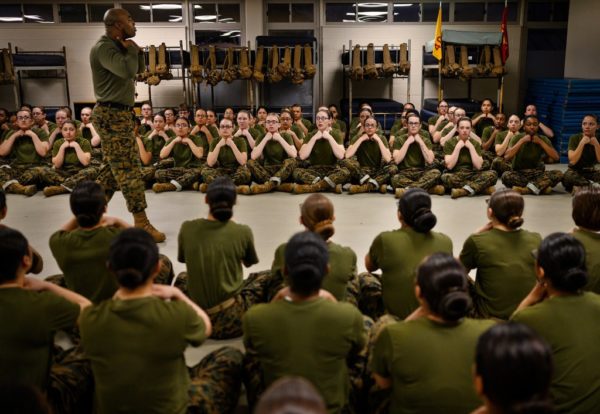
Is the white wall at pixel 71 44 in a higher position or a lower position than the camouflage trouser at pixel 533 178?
higher

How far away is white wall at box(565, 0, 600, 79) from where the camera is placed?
10570mm

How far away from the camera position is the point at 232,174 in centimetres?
726

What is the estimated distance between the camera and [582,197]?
2998mm

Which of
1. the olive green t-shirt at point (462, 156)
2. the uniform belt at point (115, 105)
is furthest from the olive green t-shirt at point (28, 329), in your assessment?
the olive green t-shirt at point (462, 156)

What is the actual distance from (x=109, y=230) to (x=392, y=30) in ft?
33.9

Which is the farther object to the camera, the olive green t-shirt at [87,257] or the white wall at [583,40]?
the white wall at [583,40]

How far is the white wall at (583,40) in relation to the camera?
34.7 feet

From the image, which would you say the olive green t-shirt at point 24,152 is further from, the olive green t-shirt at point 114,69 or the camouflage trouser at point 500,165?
the camouflage trouser at point 500,165

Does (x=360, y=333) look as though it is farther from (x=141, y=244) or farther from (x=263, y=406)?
(x=263, y=406)

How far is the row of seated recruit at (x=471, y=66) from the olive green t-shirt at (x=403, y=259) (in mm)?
7862

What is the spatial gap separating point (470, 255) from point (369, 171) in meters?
4.34

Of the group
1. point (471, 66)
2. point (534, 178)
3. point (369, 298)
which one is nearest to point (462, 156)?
point (534, 178)

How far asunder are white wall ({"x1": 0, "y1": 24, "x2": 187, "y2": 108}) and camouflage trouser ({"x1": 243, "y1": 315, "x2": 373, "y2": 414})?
1045cm

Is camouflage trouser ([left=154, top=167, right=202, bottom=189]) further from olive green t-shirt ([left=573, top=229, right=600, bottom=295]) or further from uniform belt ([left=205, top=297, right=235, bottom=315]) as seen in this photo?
olive green t-shirt ([left=573, top=229, right=600, bottom=295])
